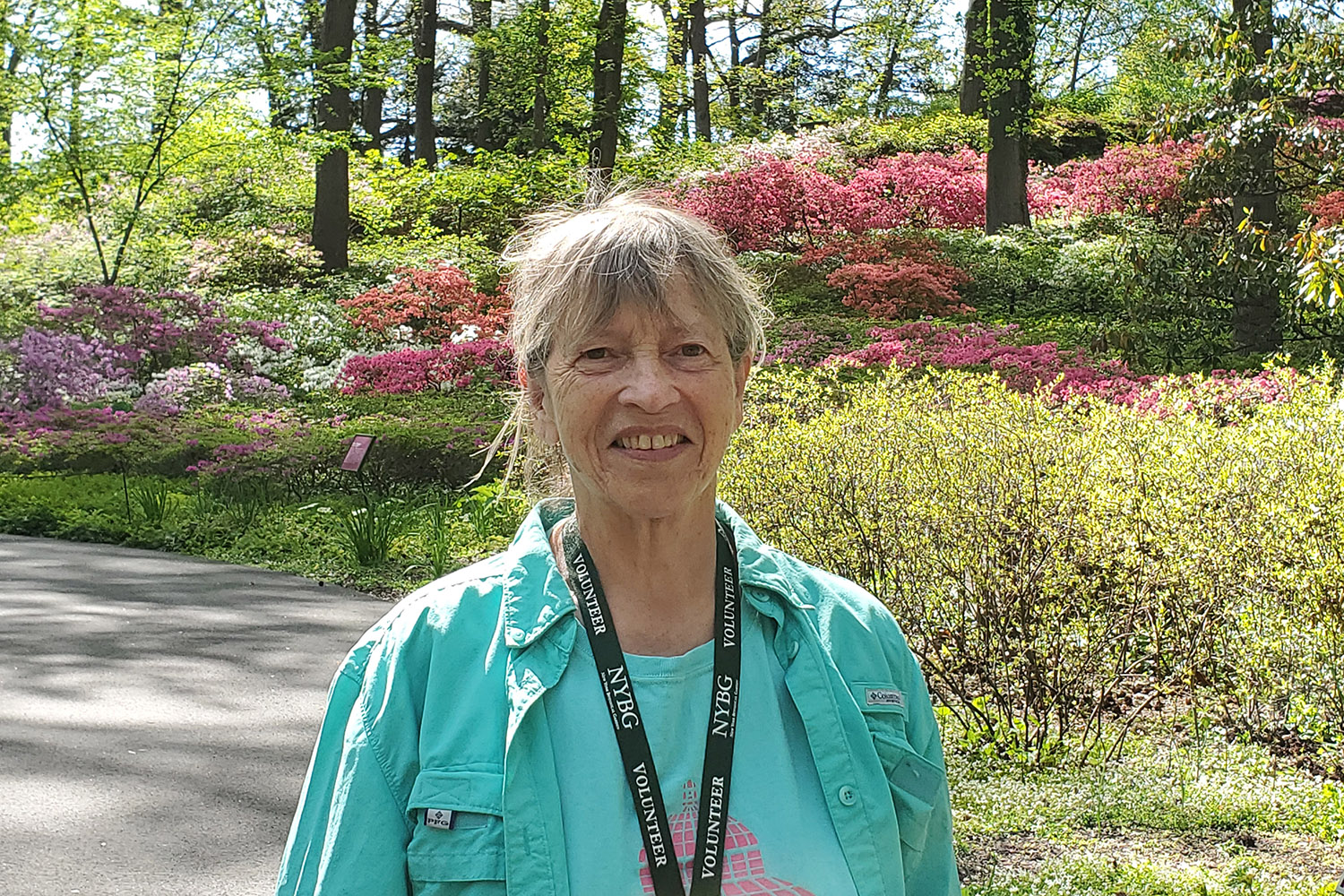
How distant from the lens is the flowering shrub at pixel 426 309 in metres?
19.6

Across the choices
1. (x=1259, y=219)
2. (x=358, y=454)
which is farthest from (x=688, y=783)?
(x=1259, y=219)

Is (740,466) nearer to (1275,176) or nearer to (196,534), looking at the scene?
(196,534)

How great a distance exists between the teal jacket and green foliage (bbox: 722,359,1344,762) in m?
3.55

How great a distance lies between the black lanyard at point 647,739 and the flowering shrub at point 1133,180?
18.3 m

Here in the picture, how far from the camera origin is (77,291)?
17453 millimetres

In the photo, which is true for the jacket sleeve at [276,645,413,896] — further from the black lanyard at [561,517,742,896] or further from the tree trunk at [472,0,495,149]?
the tree trunk at [472,0,495,149]

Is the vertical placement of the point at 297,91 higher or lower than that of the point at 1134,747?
higher

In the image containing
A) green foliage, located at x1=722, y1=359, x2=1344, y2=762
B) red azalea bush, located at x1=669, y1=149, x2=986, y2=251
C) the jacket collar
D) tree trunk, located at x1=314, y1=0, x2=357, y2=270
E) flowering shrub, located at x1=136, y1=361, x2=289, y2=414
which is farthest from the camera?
tree trunk, located at x1=314, y1=0, x2=357, y2=270

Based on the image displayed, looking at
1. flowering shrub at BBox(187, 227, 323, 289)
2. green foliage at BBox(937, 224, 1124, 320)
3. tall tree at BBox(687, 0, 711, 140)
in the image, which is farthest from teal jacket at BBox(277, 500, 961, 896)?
tall tree at BBox(687, 0, 711, 140)

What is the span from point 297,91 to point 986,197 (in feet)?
36.7

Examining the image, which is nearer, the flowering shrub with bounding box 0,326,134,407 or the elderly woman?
the elderly woman

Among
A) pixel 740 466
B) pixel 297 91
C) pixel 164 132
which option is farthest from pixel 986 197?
pixel 740 466

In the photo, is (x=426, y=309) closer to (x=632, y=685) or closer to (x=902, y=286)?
(x=902, y=286)

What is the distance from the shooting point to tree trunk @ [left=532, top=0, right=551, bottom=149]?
29391 millimetres
